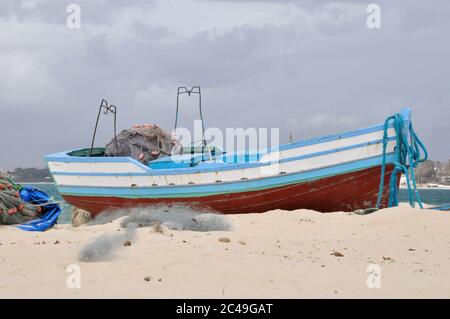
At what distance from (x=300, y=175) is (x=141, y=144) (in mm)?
4631

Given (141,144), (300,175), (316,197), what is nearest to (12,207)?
(141,144)

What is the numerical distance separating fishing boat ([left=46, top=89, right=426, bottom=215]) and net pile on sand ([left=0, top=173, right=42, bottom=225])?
8.64 feet

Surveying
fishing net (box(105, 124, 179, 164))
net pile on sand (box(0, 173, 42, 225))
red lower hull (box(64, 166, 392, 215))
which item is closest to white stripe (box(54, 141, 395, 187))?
red lower hull (box(64, 166, 392, 215))

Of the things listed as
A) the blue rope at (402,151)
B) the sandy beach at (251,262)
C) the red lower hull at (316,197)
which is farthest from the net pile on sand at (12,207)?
the blue rope at (402,151)

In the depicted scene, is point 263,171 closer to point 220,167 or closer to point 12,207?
point 220,167

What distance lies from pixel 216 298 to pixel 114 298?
77cm

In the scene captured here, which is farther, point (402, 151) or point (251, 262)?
point (402, 151)

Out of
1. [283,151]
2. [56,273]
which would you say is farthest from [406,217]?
[56,273]

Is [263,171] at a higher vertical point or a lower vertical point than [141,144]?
lower

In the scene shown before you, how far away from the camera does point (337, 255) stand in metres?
5.98

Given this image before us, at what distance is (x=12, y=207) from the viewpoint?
10.1m

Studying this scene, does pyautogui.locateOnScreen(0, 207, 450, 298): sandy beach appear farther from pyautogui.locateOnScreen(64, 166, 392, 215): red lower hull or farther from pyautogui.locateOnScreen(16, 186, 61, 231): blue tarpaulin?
pyautogui.locateOnScreen(64, 166, 392, 215): red lower hull

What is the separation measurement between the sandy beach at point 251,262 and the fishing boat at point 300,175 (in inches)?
116

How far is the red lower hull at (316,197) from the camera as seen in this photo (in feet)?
37.1
